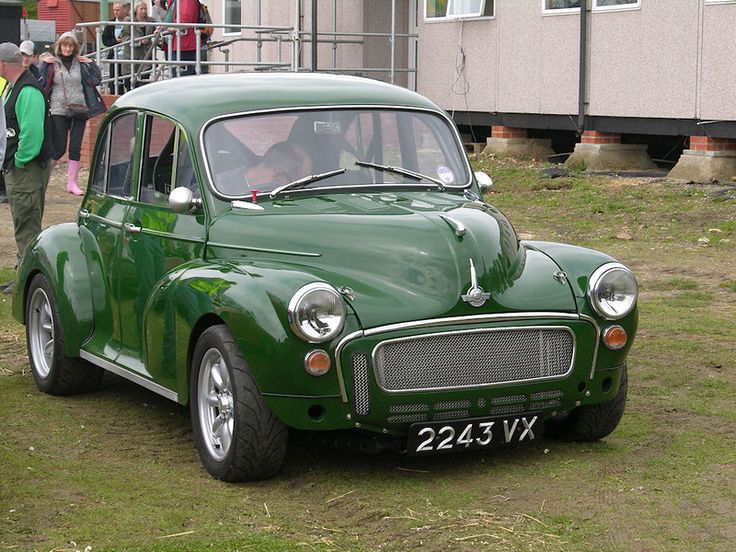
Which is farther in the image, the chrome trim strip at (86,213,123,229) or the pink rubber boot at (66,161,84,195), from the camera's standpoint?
the pink rubber boot at (66,161,84,195)

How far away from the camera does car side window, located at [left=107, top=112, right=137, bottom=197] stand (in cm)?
734

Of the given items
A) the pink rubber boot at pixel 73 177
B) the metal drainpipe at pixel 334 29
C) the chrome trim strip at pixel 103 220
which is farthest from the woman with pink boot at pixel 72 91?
the chrome trim strip at pixel 103 220

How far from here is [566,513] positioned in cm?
536

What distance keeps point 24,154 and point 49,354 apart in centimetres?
349

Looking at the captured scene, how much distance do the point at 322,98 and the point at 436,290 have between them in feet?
5.38

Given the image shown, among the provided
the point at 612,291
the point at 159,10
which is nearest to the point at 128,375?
the point at 612,291

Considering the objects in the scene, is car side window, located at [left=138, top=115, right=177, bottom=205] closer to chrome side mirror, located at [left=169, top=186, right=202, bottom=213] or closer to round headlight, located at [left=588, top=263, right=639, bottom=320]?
chrome side mirror, located at [left=169, top=186, right=202, bottom=213]

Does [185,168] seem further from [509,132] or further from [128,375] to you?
[509,132]

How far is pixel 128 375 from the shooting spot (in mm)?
6809

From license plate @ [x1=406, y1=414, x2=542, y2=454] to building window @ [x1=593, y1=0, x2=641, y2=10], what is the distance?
1216 centimetres

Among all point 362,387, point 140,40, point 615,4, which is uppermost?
point 615,4

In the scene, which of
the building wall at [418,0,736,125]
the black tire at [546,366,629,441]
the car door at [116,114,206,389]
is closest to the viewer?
the black tire at [546,366,629,441]

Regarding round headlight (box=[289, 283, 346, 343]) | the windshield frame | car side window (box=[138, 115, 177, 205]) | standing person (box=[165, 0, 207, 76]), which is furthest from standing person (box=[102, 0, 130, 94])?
round headlight (box=[289, 283, 346, 343])

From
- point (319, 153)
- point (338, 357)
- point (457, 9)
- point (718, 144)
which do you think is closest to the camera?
point (338, 357)
